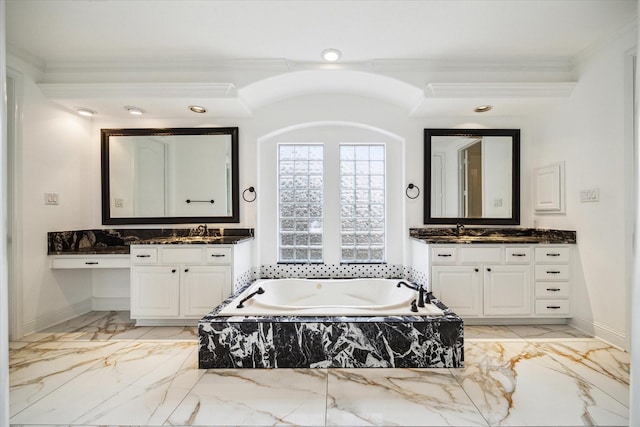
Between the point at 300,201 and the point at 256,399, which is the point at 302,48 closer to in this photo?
the point at 300,201

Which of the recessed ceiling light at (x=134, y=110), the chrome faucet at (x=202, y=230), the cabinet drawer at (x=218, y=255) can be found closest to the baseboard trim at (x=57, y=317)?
the chrome faucet at (x=202, y=230)

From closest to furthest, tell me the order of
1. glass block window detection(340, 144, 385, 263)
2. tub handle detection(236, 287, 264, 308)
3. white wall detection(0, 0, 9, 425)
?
white wall detection(0, 0, 9, 425), tub handle detection(236, 287, 264, 308), glass block window detection(340, 144, 385, 263)

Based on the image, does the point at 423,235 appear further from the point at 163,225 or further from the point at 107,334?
the point at 107,334

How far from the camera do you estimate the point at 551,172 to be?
3057mm

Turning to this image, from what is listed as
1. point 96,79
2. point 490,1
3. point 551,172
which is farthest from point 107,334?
point 551,172

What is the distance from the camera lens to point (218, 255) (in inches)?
111

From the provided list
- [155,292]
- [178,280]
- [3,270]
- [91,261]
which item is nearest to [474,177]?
[178,280]

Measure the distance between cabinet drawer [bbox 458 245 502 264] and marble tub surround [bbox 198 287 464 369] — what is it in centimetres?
91

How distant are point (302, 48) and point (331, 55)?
25 centimetres

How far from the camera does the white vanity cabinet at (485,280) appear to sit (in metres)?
2.82

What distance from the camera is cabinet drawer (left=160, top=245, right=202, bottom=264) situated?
2820mm

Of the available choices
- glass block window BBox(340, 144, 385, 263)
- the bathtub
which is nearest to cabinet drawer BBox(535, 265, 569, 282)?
the bathtub

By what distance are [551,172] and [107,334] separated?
168 inches

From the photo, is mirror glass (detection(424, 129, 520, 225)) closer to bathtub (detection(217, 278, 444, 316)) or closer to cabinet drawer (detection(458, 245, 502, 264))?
cabinet drawer (detection(458, 245, 502, 264))
